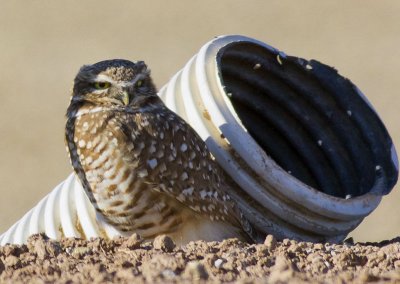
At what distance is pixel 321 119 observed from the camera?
9469 mm

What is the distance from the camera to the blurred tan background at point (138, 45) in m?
16.4

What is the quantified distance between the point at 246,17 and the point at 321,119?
1193 centimetres

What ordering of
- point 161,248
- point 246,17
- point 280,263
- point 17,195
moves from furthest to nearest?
point 246,17 → point 17,195 → point 161,248 → point 280,263

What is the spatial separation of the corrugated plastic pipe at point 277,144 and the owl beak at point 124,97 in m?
0.42

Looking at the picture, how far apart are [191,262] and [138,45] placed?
1425 centimetres

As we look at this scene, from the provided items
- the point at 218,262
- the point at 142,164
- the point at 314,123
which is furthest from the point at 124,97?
the point at 218,262

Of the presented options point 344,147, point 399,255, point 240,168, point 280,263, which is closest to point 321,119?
point 344,147

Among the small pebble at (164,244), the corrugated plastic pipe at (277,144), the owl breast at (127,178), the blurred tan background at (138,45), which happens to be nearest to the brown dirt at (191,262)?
the small pebble at (164,244)

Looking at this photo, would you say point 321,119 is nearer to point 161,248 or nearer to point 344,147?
point 344,147

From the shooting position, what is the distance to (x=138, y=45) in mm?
20031

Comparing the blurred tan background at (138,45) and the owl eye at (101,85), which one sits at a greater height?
the blurred tan background at (138,45)

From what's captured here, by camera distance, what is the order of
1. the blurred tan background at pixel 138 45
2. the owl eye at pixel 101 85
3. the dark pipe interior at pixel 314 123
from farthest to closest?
the blurred tan background at pixel 138 45 < the dark pipe interior at pixel 314 123 < the owl eye at pixel 101 85

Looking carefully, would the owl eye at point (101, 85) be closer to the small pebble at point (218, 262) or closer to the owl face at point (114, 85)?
Answer: the owl face at point (114, 85)

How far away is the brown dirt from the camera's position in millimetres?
5578
